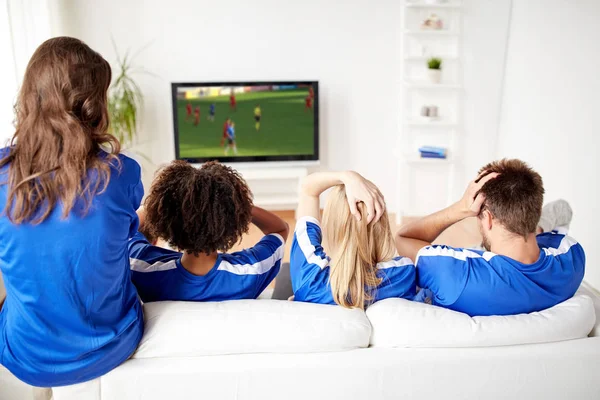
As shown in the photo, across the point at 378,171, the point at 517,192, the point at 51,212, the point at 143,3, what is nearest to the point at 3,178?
the point at 51,212

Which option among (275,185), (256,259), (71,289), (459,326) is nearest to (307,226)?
(256,259)

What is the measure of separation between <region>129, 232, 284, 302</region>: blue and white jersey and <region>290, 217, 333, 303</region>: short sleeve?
0.35 feet

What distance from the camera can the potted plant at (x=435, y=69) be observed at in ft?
16.3

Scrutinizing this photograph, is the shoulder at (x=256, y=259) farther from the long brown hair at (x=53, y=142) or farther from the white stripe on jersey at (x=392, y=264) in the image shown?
the long brown hair at (x=53, y=142)

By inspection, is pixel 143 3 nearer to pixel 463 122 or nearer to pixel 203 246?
pixel 463 122

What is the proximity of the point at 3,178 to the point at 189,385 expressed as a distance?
25.1 inches

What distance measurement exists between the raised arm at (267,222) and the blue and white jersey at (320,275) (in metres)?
0.26

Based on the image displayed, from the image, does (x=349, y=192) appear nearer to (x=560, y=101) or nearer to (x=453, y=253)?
(x=453, y=253)

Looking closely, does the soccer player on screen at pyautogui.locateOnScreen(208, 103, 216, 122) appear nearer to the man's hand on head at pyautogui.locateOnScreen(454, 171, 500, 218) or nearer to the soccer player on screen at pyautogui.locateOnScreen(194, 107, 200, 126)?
the soccer player on screen at pyautogui.locateOnScreen(194, 107, 200, 126)

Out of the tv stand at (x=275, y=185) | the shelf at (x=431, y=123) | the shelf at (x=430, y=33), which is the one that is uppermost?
the shelf at (x=430, y=33)

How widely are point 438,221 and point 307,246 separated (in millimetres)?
555

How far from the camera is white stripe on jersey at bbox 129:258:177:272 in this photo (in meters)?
1.65

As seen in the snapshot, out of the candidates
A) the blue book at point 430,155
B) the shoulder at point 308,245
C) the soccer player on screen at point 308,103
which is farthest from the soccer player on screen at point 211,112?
the shoulder at point 308,245

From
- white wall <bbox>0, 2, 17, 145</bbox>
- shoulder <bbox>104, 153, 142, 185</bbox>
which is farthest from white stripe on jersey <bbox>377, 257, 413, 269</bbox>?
white wall <bbox>0, 2, 17, 145</bbox>
